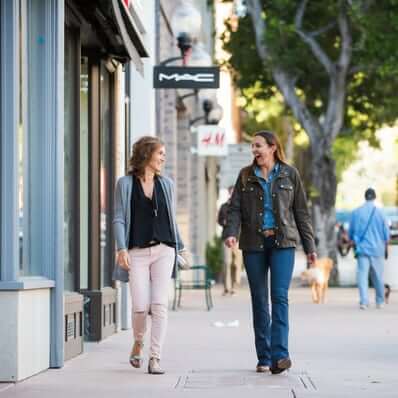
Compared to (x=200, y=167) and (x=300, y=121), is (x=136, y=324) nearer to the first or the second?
(x=300, y=121)

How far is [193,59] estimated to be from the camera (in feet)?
76.0

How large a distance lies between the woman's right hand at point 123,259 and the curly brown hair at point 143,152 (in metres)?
0.68

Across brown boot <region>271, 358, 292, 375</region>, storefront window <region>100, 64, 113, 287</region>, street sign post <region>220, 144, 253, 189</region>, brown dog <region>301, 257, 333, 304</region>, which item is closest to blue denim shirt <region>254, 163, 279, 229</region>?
brown boot <region>271, 358, 292, 375</region>

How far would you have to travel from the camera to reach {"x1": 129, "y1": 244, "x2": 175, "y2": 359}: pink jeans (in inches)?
428

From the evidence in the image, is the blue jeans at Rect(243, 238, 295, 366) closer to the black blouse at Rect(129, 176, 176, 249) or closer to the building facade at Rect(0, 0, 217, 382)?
the black blouse at Rect(129, 176, 176, 249)

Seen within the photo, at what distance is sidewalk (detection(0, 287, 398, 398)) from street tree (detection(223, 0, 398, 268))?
1012cm

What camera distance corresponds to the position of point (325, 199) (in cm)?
2972

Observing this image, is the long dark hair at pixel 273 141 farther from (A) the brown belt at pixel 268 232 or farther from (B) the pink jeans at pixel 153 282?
(B) the pink jeans at pixel 153 282

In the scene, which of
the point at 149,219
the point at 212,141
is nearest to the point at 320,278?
the point at 212,141

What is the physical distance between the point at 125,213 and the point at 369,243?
10420 millimetres

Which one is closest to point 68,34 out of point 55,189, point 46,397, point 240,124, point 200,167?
point 55,189

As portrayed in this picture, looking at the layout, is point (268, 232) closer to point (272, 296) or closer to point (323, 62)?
point (272, 296)

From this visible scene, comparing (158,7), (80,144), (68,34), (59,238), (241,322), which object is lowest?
(241,322)

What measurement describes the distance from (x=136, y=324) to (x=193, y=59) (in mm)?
12550
